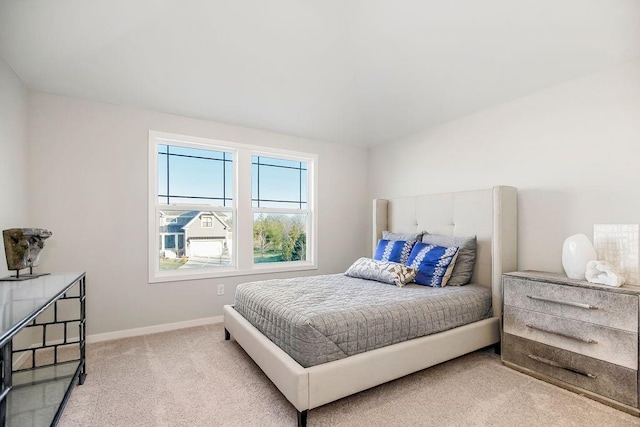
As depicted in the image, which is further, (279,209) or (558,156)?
(279,209)

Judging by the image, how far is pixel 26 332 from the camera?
Result: 99.4 inches

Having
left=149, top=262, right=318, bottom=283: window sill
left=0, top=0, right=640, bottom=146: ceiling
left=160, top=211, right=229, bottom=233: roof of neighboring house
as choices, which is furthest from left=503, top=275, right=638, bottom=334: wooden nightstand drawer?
left=160, top=211, right=229, bottom=233: roof of neighboring house

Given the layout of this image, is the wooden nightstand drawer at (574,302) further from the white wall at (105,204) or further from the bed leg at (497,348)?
the white wall at (105,204)

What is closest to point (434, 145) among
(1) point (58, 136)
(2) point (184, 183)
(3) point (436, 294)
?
(3) point (436, 294)

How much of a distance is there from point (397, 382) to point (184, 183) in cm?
291

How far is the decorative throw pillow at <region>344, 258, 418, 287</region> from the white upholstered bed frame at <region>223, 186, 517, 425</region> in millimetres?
587

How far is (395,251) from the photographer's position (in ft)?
10.5

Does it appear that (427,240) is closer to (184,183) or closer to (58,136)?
(184,183)

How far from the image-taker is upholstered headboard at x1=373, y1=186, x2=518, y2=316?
2.69 metres

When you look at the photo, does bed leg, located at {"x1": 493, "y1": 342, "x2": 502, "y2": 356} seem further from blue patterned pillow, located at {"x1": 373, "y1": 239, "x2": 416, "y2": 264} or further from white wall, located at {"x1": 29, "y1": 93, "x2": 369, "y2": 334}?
white wall, located at {"x1": 29, "y1": 93, "x2": 369, "y2": 334}

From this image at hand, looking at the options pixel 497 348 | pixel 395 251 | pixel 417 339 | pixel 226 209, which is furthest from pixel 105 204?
pixel 497 348

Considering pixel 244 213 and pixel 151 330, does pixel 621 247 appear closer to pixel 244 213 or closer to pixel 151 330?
pixel 244 213

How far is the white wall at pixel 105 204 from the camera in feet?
9.02

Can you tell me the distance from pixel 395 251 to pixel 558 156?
1.62 meters
